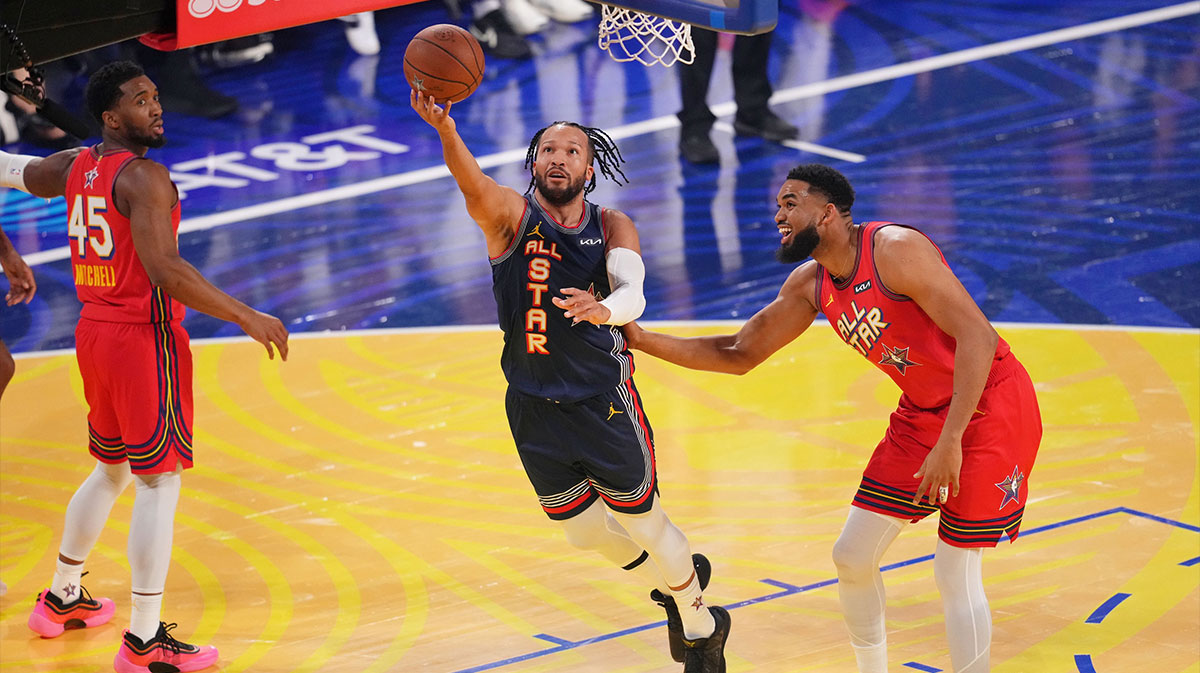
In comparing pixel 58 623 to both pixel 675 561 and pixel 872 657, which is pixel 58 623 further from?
pixel 872 657

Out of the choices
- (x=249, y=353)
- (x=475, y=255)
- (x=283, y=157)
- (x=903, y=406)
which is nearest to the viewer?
(x=903, y=406)

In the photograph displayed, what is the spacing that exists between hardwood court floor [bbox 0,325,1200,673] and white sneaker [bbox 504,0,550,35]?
7.39 metres

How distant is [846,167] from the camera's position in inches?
485

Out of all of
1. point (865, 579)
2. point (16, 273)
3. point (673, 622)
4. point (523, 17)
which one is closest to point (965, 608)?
point (865, 579)

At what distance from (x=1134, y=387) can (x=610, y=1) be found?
4273 mm

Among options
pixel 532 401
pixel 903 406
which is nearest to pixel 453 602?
pixel 532 401

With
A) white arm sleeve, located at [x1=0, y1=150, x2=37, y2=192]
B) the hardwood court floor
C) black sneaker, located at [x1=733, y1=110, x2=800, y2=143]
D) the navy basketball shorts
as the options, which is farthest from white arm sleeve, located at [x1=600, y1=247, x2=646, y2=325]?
black sneaker, located at [x1=733, y1=110, x2=800, y2=143]

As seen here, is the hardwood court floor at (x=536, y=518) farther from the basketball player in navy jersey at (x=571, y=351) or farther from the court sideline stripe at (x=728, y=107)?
the court sideline stripe at (x=728, y=107)

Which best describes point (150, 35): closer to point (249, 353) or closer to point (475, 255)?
point (249, 353)

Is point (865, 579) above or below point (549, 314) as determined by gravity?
below

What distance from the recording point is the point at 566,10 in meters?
16.8

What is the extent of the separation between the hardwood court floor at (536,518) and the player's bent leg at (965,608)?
22.0 inches

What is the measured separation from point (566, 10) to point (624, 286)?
40.3 feet

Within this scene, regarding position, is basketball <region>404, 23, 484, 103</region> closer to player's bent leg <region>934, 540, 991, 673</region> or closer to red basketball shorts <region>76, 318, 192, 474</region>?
red basketball shorts <region>76, 318, 192, 474</region>
